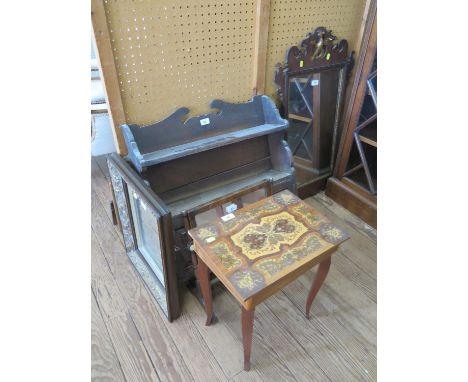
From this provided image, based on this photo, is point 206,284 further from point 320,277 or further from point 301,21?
point 301,21

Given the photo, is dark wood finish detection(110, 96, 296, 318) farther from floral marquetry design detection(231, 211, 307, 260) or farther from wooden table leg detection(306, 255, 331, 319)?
wooden table leg detection(306, 255, 331, 319)

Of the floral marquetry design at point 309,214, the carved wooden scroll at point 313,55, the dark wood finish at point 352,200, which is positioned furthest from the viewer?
the dark wood finish at point 352,200

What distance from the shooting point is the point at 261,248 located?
3.95 feet

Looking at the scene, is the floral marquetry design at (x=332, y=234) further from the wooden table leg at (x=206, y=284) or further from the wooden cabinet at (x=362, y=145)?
the wooden cabinet at (x=362, y=145)

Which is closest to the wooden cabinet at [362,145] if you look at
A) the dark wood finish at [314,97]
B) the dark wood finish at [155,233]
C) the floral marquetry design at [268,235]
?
the dark wood finish at [314,97]

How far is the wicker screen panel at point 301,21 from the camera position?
1656 millimetres

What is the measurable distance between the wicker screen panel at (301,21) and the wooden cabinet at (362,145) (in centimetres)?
14

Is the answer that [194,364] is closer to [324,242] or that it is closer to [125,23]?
[324,242]

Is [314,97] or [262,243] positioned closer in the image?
[262,243]

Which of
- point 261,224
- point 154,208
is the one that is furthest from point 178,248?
point 261,224

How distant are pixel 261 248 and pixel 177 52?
953 millimetres

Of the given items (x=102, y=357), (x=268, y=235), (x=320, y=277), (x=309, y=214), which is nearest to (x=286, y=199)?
(x=309, y=214)

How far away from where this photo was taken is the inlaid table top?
1.10 meters

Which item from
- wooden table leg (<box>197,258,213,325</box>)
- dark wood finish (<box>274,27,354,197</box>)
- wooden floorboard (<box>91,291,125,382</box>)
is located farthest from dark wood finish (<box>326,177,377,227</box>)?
wooden floorboard (<box>91,291,125,382</box>)
